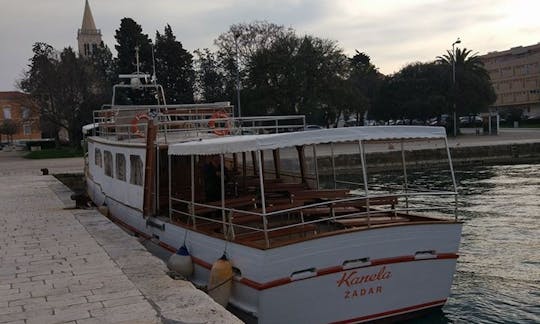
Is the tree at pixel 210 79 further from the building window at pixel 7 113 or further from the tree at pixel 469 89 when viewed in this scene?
the building window at pixel 7 113

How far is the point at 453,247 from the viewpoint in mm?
8539

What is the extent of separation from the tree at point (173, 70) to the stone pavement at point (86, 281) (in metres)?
53.4

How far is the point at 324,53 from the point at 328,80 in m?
2.91

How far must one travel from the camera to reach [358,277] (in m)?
7.85

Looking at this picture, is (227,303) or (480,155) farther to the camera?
(480,155)

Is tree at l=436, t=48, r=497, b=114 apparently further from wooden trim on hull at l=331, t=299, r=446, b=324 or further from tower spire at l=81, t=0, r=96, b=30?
tower spire at l=81, t=0, r=96, b=30

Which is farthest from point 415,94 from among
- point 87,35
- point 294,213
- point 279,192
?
point 87,35

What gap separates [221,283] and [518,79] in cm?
10785

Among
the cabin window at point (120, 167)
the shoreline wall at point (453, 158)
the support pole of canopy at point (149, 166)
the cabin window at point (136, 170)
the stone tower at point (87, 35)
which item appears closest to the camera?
the support pole of canopy at point (149, 166)

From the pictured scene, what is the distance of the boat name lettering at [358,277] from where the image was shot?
7754 mm

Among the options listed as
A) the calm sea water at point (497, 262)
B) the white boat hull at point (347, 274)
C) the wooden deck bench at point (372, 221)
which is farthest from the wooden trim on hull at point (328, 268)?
the calm sea water at point (497, 262)

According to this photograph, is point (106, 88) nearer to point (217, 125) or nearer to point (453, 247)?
point (217, 125)

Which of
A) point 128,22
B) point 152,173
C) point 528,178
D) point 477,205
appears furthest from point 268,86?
point 152,173

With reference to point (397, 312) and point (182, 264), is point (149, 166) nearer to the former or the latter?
point (182, 264)
